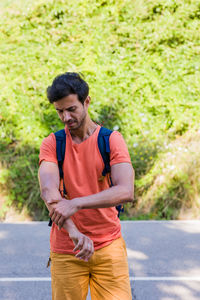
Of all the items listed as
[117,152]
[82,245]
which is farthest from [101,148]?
[82,245]

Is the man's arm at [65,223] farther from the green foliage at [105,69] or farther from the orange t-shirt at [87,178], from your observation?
the green foliage at [105,69]

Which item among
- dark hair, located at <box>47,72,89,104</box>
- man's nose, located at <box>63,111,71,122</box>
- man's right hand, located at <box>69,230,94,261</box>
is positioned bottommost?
man's right hand, located at <box>69,230,94,261</box>

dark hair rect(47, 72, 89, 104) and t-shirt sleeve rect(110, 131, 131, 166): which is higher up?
dark hair rect(47, 72, 89, 104)

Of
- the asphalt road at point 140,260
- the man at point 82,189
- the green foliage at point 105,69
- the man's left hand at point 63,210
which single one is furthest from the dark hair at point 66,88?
the green foliage at point 105,69

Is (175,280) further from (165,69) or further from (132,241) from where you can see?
(165,69)

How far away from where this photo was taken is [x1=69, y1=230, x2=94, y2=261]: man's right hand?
1.94 meters

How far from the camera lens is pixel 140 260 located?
5160 mm

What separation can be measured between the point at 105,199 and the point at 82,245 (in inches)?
9.4

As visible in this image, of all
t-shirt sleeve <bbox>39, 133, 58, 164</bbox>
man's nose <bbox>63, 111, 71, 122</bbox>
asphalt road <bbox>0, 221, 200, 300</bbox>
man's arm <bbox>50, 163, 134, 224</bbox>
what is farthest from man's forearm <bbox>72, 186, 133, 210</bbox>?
asphalt road <bbox>0, 221, 200, 300</bbox>

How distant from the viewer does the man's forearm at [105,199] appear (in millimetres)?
1901

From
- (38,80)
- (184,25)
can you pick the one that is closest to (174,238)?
(38,80)

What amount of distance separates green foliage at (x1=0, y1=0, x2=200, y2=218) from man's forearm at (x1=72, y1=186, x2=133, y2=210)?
5577 millimetres

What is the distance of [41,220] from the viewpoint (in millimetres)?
7480

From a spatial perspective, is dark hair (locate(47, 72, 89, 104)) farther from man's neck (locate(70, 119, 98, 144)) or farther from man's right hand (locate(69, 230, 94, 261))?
man's right hand (locate(69, 230, 94, 261))
